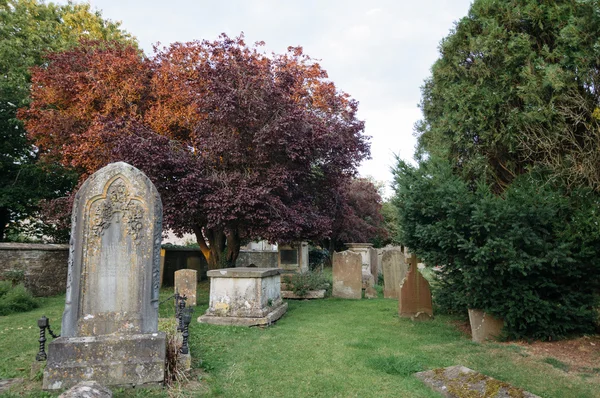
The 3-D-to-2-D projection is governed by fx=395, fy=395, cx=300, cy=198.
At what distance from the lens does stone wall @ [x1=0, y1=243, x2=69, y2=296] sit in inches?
484

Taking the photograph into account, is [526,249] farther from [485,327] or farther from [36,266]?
[36,266]

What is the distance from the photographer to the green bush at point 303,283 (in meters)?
12.9

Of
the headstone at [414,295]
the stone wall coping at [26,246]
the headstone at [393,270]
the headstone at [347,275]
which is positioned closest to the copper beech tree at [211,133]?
the headstone at [347,275]

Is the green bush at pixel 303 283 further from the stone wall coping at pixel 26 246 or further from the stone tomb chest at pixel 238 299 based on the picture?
the stone wall coping at pixel 26 246

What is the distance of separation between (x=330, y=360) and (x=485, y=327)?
10.9 feet

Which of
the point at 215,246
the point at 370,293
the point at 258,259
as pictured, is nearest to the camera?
the point at 370,293

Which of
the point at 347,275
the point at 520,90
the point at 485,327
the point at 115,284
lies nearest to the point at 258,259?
the point at 347,275

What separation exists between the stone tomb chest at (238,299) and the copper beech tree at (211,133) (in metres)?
2.03

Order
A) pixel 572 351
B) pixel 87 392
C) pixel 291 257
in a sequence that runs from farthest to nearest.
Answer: pixel 291 257, pixel 572 351, pixel 87 392

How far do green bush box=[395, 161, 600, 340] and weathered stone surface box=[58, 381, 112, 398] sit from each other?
18.4 feet

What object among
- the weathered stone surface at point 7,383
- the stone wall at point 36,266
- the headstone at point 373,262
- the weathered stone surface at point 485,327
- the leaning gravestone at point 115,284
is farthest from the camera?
the headstone at point 373,262

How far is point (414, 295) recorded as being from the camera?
30.3 feet

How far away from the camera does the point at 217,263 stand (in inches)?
545

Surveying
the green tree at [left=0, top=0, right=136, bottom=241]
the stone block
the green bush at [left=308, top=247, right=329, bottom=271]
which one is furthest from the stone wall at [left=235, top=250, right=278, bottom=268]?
the stone block
